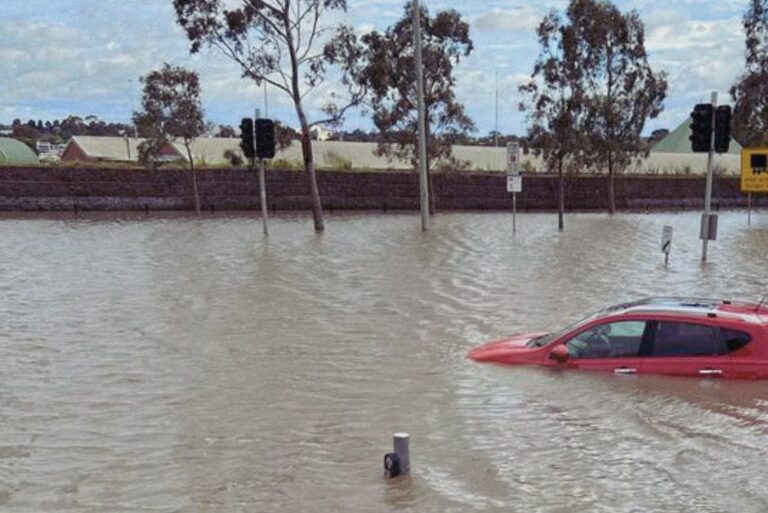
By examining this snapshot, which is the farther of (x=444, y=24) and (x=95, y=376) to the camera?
(x=444, y=24)

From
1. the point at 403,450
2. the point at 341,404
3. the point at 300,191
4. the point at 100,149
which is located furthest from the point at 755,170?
the point at 100,149

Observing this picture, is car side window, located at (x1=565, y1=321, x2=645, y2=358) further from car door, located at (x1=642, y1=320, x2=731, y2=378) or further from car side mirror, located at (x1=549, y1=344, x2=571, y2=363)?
car door, located at (x1=642, y1=320, x2=731, y2=378)

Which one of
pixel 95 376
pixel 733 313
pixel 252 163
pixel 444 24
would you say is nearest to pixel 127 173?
pixel 252 163

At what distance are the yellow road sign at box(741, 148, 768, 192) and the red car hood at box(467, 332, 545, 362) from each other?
3371 centimetres

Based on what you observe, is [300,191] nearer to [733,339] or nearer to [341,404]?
[341,404]

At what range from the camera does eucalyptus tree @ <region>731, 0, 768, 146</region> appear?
4694 cm

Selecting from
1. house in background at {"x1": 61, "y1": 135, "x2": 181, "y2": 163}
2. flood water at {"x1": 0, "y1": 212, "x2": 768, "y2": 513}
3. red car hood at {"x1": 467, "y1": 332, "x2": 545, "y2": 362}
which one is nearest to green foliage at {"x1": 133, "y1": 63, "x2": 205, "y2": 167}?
house in background at {"x1": 61, "y1": 135, "x2": 181, "y2": 163}

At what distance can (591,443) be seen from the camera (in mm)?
7770

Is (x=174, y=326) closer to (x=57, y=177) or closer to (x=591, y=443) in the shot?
(x=591, y=443)

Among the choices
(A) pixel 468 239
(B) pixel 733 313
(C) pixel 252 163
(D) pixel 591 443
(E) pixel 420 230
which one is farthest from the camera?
(C) pixel 252 163

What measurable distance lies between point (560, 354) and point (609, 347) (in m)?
0.57

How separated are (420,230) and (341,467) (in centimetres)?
2683

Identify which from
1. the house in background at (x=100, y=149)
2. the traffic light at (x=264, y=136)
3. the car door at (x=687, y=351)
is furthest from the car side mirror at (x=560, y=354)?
the house in background at (x=100, y=149)

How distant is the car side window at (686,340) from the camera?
952 cm
